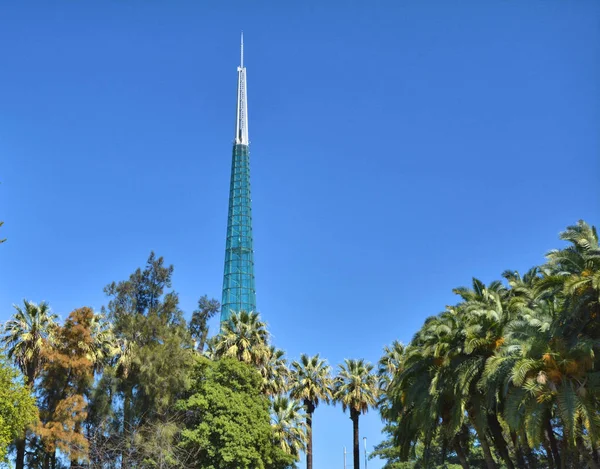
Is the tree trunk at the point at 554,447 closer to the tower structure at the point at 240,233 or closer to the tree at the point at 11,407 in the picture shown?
the tree at the point at 11,407

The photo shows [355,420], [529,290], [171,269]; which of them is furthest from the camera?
[171,269]

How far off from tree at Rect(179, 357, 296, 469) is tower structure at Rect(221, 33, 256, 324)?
101 feet

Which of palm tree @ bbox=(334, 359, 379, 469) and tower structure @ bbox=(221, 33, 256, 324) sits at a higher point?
tower structure @ bbox=(221, 33, 256, 324)

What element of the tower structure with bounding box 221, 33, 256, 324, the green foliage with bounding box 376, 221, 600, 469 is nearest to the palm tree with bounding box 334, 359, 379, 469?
the green foliage with bounding box 376, 221, 600, 469

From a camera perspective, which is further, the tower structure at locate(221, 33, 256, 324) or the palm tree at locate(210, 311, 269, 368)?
the tower structure at locate(221, 33, 256, 324)

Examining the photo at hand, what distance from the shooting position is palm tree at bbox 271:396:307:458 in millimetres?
49681

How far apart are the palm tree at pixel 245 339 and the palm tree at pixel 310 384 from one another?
458 cm

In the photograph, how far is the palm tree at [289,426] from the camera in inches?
1956

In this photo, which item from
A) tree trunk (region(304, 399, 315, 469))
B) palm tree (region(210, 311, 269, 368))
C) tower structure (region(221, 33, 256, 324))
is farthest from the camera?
tower structure (region(221, 33, 256, 324))

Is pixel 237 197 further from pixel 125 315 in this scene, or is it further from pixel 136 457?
pixel 136 457

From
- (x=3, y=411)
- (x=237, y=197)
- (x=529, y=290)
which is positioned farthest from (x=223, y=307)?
(x=529, y=290)

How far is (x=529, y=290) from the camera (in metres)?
34.7

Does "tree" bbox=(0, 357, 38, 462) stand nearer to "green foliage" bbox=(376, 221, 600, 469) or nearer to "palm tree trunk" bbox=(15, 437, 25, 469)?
"palm tree trunk" bbox=(15, 437, 25, 469)

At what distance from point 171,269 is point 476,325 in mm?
34925
